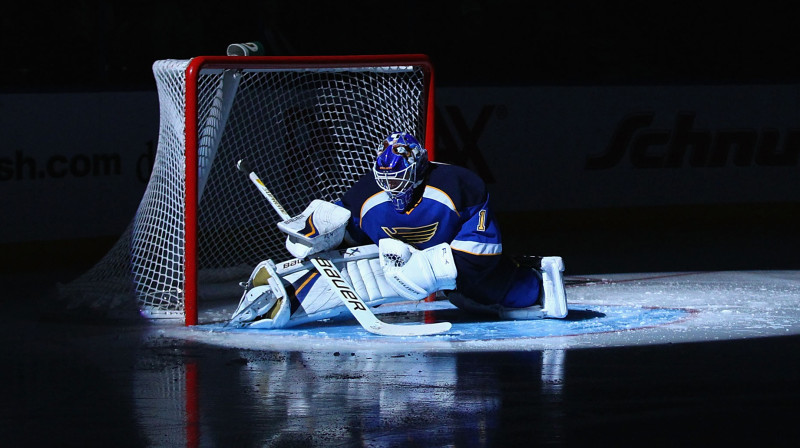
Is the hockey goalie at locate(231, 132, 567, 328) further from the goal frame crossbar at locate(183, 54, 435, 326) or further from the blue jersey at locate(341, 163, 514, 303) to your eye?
the goal frame crossbar at locate(183, 54, 435, 326)

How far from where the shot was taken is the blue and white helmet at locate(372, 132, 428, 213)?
6539mm

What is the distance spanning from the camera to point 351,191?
23.0 ft

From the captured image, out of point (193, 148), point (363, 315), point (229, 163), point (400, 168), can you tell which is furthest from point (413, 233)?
point (229, 163)

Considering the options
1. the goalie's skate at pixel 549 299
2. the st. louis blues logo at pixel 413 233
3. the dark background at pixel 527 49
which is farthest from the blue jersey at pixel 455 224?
the dark background at pixel 527 49

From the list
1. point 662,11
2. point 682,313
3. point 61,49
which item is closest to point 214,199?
point 61,49

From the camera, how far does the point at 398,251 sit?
6555 mm

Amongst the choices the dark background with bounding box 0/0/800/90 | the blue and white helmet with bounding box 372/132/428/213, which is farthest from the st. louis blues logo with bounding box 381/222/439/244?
the dark background with bounding box 0/0/800/90

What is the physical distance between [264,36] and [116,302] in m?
3.85

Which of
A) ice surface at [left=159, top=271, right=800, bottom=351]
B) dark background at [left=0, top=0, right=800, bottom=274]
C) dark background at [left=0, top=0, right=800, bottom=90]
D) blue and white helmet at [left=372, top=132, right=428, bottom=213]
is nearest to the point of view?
ice surface at [left=159, top=271, right=800, bottom=351]

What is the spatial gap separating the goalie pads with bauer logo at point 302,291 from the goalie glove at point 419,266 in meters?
0.24

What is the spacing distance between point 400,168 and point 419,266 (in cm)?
46

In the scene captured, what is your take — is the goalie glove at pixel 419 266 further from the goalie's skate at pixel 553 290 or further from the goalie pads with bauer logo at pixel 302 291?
the goalie's skate at pixel 553 290

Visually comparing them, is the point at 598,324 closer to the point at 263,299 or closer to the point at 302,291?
the point at 302,291

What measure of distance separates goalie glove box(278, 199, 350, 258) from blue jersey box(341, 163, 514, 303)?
0.19 metres
